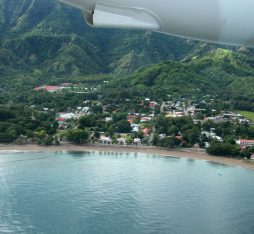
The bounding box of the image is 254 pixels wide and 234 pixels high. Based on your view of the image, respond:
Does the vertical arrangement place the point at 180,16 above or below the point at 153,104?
below

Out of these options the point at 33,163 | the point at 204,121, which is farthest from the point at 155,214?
the point at 204,121

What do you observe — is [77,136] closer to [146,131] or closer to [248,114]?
[146,131]

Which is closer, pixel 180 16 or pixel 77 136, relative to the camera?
pixel 180 16

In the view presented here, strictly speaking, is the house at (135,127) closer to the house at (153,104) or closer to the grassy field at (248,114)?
the house at (153,104)

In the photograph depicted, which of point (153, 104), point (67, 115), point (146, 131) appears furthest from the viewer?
point (153, 104)

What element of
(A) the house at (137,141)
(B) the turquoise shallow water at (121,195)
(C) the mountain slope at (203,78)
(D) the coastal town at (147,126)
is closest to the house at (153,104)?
(D) the coastal town at (147,126)

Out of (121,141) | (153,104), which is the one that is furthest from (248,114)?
(121,141)

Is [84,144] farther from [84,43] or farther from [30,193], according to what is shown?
[84,43]
